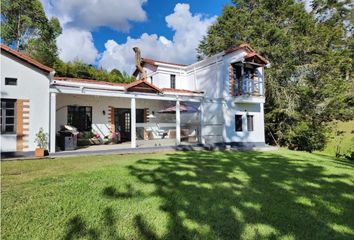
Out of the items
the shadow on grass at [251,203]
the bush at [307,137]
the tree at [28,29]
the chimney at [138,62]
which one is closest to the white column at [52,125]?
the shadow on grass at [251,203]

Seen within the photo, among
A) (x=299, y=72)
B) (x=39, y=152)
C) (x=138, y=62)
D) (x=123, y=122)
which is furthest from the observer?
(x=299, y=72)

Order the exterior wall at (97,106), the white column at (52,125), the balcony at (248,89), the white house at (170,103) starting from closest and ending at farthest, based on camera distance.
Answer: the white column at (52,125) < the white house at (170,103) < the exterior wall at (97,106) < the balcony at (248,89)

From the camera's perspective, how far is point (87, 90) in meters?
11.9

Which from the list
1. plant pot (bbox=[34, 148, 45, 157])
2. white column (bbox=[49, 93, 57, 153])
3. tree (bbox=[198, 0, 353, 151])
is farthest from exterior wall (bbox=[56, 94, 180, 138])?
tree (bbox=[198, 0, 353, 151])

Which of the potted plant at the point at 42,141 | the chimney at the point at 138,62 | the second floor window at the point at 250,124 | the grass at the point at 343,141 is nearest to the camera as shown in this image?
the potted plant at the point at 42,141

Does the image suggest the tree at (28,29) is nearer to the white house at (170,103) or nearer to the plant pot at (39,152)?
the white house at (170,103)

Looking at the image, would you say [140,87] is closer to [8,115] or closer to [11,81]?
[11,81]

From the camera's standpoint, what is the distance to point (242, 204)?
478cm

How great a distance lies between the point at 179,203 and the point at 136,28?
96.9 ft

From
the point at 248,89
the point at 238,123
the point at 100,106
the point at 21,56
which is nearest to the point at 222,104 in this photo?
the point at 238,123

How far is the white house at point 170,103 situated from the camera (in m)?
11.7

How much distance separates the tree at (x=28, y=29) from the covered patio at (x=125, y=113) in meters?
12.5

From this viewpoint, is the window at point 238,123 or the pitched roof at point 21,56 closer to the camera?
the pitched roof at point 21,56

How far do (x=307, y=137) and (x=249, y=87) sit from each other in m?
7.00
